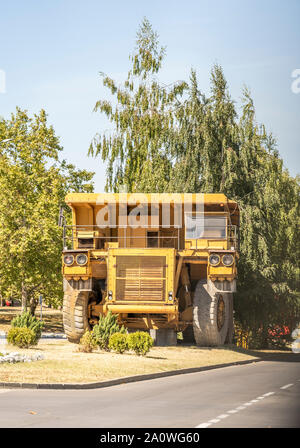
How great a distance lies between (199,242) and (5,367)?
1140cm

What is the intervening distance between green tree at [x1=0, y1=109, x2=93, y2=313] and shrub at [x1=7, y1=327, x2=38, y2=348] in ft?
75.3

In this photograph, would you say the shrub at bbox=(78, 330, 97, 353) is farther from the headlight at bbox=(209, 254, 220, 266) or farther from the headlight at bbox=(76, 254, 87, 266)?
the headlight at bbox=(209, 254, 220, 266)

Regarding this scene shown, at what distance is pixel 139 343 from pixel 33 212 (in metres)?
27.7

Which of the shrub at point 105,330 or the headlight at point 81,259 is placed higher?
the headlight at point 81,259

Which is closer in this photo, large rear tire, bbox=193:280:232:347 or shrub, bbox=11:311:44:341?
shrub, bbox=11:311:44:341

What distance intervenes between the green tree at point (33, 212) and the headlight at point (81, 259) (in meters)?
21.3

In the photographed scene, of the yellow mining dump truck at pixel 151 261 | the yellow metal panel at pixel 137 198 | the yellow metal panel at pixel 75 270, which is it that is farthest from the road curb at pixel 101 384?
the yellow metal panel at pixel 137 198

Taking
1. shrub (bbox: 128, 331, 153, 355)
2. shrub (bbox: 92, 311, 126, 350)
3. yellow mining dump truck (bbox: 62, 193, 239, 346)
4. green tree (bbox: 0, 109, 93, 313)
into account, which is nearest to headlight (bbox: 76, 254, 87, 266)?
yellow mining dump truck (bbox: 62, 193, 239, 346)

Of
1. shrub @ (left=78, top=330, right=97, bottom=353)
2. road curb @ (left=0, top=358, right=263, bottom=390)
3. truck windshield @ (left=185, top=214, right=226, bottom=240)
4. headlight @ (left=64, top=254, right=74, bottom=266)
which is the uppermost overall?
truck windshield @ (left=185, top=214, right=226, bottom=240)

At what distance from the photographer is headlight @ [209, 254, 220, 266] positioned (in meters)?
29.6

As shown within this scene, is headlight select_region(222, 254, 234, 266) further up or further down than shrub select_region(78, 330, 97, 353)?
further up

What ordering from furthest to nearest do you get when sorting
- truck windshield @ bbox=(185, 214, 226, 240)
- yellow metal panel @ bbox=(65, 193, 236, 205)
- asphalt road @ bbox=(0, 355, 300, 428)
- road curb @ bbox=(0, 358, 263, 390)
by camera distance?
1. truck windshield @ bbox=(185, 214, 226, 240)
2. yellow metal panel @ bbox=(65, 193, 236, 205)
3. road curb @ bbox=(0, 358, 263, 390)
4. asphalt road @ bbox=(0, 355, 300, 428)

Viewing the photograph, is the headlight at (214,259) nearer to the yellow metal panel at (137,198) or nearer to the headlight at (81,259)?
the yellow metal panel at (137,198)

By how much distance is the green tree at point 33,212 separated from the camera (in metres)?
51.7
